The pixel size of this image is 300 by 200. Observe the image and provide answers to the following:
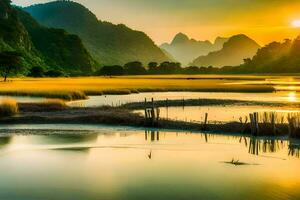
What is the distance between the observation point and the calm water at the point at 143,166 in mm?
23453

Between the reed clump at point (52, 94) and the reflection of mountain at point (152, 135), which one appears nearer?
the reflection of mountain at point (152, 135)

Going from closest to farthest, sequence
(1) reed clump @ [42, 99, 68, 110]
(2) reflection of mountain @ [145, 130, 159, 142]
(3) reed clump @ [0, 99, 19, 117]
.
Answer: (2) reflection of mountain @ [145, 130, 159, 142] < (3) reed clump @ [0, 99, 19, 117] < (1) reed clump @ [42, 99, 68, 110]

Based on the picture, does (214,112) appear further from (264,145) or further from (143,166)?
(143,166)

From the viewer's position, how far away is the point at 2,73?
529 feet

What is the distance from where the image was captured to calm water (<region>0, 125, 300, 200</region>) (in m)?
23.5

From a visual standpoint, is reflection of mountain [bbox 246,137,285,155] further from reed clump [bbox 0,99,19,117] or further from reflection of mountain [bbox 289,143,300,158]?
reed clump [bbox 0,99,19,117]

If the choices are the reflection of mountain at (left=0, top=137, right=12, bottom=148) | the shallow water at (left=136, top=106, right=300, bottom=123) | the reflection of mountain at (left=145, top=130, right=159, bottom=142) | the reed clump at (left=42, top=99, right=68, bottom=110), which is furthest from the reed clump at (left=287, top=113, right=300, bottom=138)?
the reed clump at (left=42, top=99, right=68, bottom=110)

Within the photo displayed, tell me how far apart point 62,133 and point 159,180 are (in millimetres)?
17739

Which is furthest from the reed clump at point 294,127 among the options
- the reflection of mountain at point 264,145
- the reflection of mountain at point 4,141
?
the reflection of mountain at point 4,141

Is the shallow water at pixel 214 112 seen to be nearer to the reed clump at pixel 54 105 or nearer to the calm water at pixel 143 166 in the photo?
the reed clump at pixel 54 105

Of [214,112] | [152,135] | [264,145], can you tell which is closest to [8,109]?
[152,135]

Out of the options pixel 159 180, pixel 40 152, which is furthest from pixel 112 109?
pixel 159 180

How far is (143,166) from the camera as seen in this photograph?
29578 millimetres

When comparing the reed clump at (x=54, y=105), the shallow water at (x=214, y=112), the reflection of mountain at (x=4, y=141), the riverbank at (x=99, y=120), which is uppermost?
the reed clump at (x=54, y=105)
